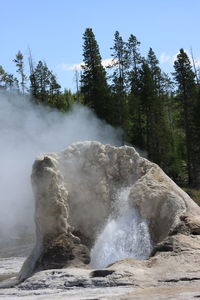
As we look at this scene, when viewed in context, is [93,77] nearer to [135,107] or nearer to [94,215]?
[135,107]

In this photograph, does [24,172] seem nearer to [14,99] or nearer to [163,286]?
[14,99]

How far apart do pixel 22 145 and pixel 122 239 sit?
15.1 meters

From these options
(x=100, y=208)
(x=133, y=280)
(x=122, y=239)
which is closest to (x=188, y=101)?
(x=100, y=208)

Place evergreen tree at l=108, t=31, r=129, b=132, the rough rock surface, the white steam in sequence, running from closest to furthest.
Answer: the rough rock surface < the white steam < evergreen tree at l=108, t=31, r=129, b=132

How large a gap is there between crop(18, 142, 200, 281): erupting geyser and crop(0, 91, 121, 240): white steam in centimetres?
1187

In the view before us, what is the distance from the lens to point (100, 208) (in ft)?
57.6

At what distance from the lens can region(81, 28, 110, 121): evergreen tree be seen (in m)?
54.5

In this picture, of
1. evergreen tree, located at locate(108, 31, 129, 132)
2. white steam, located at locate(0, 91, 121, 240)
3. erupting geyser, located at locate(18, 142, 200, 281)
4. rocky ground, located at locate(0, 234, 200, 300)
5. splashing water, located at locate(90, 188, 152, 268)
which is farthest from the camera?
evergreen tree, located at locate(108, 31, 129, 132)

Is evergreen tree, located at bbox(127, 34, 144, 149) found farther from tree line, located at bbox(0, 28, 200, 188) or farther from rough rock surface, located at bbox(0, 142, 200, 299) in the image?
rough rock surface, located at bbox(0, 142, 200, 299)

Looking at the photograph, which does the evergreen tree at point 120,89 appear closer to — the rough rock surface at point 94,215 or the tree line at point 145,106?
the tree line at point 145,106

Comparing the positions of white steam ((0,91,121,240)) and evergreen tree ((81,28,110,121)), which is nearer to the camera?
white steam ((0,91,121,240))

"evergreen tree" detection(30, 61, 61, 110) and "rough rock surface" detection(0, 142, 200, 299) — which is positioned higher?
"evergreen tree" detection(30, 61, 61, 110)

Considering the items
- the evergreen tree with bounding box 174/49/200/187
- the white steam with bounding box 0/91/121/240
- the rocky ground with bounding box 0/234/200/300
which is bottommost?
the rocky ground with bounding box 0/234/200/300

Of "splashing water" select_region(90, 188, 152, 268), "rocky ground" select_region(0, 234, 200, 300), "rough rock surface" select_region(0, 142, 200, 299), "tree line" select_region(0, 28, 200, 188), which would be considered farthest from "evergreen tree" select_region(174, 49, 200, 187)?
"rocky ground" select_region(0, 234, 200, 300)
